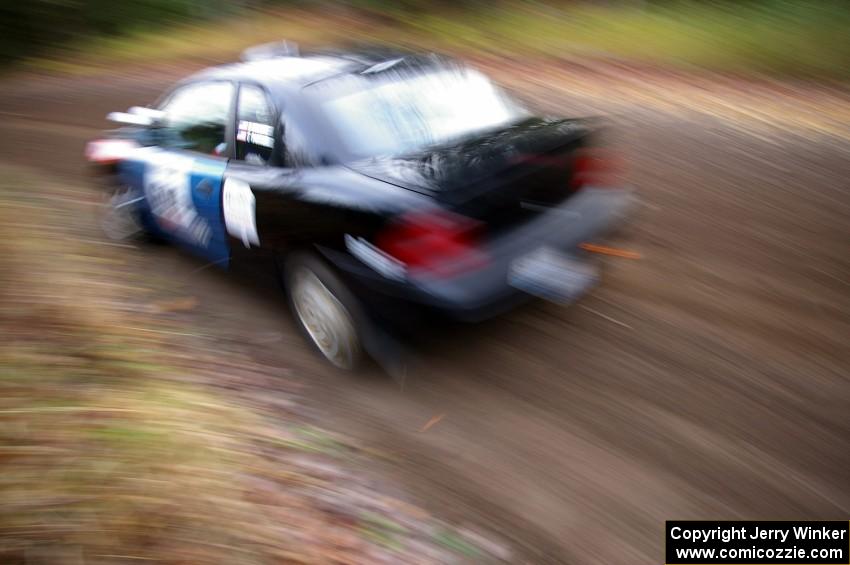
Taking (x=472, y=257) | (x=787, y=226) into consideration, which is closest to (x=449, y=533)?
(x=472, y=257)

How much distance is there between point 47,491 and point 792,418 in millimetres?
3194

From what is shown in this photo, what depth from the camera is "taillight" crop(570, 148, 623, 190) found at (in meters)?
3.91

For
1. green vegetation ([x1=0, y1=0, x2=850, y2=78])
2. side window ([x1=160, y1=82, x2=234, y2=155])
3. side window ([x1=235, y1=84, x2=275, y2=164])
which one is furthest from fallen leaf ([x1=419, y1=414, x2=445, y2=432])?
green vegetation ([x1=0, y1=0, x2=850, y2=78])

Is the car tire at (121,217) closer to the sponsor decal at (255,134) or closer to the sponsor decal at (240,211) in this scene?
the sponsor decal at (240,211)

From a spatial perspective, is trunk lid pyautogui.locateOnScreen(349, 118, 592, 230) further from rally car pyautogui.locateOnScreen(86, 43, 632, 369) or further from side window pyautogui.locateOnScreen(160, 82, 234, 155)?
side window pyautogui.locateOnScreen(160, 82, 234, 155)

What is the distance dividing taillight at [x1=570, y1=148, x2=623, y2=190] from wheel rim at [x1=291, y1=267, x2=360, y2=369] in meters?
1.43

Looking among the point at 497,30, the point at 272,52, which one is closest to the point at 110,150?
the point at 272,52

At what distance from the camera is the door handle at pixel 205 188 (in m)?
4.36

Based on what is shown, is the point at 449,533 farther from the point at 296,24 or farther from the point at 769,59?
the point at 296,24

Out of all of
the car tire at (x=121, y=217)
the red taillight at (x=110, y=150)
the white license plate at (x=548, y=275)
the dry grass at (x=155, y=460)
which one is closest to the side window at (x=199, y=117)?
the red taillight at (x=110, y=150)

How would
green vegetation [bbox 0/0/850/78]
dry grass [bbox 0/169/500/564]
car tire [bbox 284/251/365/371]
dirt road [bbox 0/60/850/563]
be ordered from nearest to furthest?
1. dry grass [bbox 0/169/500/564]
2. dirt road [bbox 0/60/850/563]
3. car tire [bbox 284/251/365/371]
4. green vegetation [bbox 0/0/850/78]

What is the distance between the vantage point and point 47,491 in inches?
96.8

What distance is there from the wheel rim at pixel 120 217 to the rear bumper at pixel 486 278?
2512 millimetres

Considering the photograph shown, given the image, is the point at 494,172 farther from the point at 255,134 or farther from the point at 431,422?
the point at 255,134
